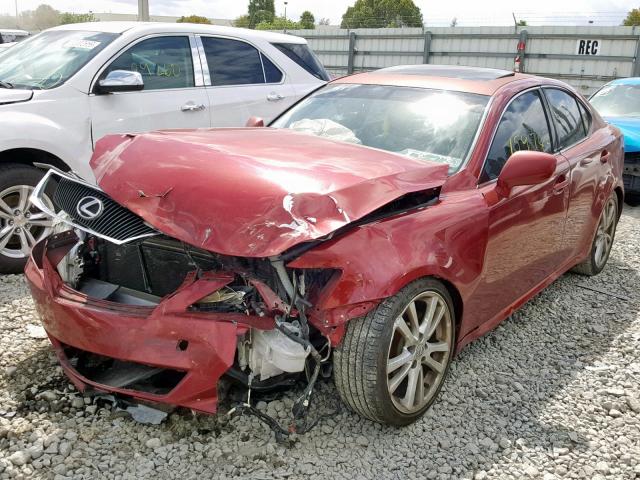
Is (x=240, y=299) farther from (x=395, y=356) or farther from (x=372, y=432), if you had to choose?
(x=372, y=432)

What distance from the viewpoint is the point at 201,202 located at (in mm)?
2525

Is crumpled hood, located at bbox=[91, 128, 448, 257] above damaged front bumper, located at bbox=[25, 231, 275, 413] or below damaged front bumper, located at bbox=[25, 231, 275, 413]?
above

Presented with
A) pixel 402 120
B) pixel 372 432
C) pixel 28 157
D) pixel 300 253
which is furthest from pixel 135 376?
pixel 28 157

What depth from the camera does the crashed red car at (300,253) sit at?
2467mm

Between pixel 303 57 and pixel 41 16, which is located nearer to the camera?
pixel 303 57

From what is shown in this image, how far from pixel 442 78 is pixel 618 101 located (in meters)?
6.20

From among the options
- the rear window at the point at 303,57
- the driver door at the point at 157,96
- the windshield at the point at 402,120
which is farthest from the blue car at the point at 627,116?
the driver door at the point at 157,96

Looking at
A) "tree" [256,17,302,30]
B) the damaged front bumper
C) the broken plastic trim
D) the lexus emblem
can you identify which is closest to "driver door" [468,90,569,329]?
the broken plastic trim

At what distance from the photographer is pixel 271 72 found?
629cm

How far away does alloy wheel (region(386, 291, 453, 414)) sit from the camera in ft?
8.89

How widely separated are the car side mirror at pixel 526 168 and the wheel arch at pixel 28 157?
3211 millimetres

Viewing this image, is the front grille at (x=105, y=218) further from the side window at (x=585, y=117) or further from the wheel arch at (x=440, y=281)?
the side window at (x=585, y=117)

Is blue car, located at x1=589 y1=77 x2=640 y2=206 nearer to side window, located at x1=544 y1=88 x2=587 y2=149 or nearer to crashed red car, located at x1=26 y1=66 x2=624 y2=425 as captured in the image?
side window, located at x1=544 y1=88 x2=587 y2=149

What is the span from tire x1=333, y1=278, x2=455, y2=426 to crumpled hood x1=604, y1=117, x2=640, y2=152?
5678mm
